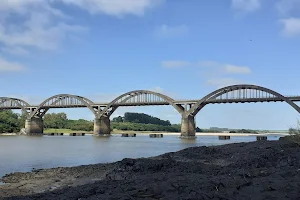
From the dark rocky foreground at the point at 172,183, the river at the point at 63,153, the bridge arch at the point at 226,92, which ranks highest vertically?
the bridge arch at the point at 226,92

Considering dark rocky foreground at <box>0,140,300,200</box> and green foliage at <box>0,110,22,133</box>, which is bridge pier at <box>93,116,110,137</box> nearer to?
green foliage at <box>0,110,22,133</box>

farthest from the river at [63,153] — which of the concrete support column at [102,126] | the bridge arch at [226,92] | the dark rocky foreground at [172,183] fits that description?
the concrete support column at [102,126]

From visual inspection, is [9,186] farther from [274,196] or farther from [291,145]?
[291,145]

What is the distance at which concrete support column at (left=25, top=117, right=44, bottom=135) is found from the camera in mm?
176625

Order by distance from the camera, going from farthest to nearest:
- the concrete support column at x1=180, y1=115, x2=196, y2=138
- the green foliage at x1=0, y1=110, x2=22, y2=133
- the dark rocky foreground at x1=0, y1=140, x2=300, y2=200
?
the green foliage at x1=0, y1=110, x2=22, y2=133 → the concrete support column at x1=180, y1=115, x2=196, y2=138 → the dark rocky foreground at x1=0, y1=140, x2=300, y2=200

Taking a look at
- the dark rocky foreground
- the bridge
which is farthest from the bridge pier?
the dark rocky foreground

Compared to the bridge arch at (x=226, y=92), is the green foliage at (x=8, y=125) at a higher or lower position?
lower

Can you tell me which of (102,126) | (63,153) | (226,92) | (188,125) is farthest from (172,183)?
(102,126)

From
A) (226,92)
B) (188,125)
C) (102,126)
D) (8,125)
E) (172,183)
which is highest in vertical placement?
(226,92)

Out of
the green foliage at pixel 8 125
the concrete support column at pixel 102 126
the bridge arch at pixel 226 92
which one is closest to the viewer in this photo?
the bridge arch at pixel 226 92

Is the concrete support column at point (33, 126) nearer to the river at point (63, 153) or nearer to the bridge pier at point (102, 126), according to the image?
the bridge pier at point (102, 126)

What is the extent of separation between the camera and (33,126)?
587ft

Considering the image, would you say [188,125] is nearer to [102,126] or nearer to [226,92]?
[226,92]

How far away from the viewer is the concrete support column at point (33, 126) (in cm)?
17662
